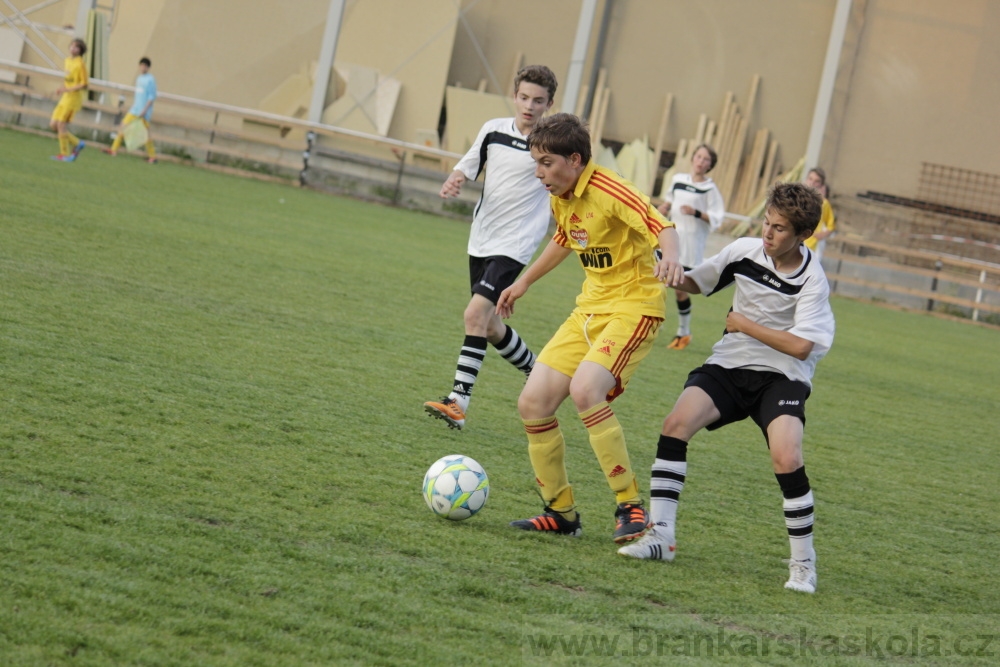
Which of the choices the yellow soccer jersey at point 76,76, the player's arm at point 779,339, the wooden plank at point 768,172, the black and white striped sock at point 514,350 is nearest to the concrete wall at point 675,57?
the wooden plank at point 768,172

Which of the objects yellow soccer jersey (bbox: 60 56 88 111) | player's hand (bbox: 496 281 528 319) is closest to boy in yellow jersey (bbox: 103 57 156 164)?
yellow soccer jersey (bbox: 60 56 88 111)

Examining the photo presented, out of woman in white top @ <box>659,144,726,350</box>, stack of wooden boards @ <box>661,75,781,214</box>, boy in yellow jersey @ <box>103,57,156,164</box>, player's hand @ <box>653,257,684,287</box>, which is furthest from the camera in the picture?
stack of wooden boards @ <box>661,75,781,214</box>

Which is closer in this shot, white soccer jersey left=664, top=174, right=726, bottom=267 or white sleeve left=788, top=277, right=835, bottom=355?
white sleeve left=788, top=277, right=835, bottom=355

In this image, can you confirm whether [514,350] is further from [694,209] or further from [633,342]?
[694,209]

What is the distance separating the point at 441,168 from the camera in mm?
23047

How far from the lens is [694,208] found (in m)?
11.1

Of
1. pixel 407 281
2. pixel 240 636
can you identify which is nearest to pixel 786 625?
pixel 240 636

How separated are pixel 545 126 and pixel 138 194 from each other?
1087cm

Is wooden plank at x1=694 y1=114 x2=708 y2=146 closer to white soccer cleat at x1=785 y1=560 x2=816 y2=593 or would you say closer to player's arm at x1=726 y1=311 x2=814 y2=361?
player's arm at x1=726 y1=311 x2=814 y2=361

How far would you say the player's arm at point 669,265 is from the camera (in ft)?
12.9

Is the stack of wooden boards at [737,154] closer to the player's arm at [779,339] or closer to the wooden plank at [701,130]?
the wooden plank at [701,130]

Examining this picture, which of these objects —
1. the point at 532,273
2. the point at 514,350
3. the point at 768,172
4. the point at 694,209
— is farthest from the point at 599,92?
the point at 532,273

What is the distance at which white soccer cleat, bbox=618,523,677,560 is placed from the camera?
3996mm

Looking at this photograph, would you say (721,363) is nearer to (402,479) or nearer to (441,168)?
(402,479)
